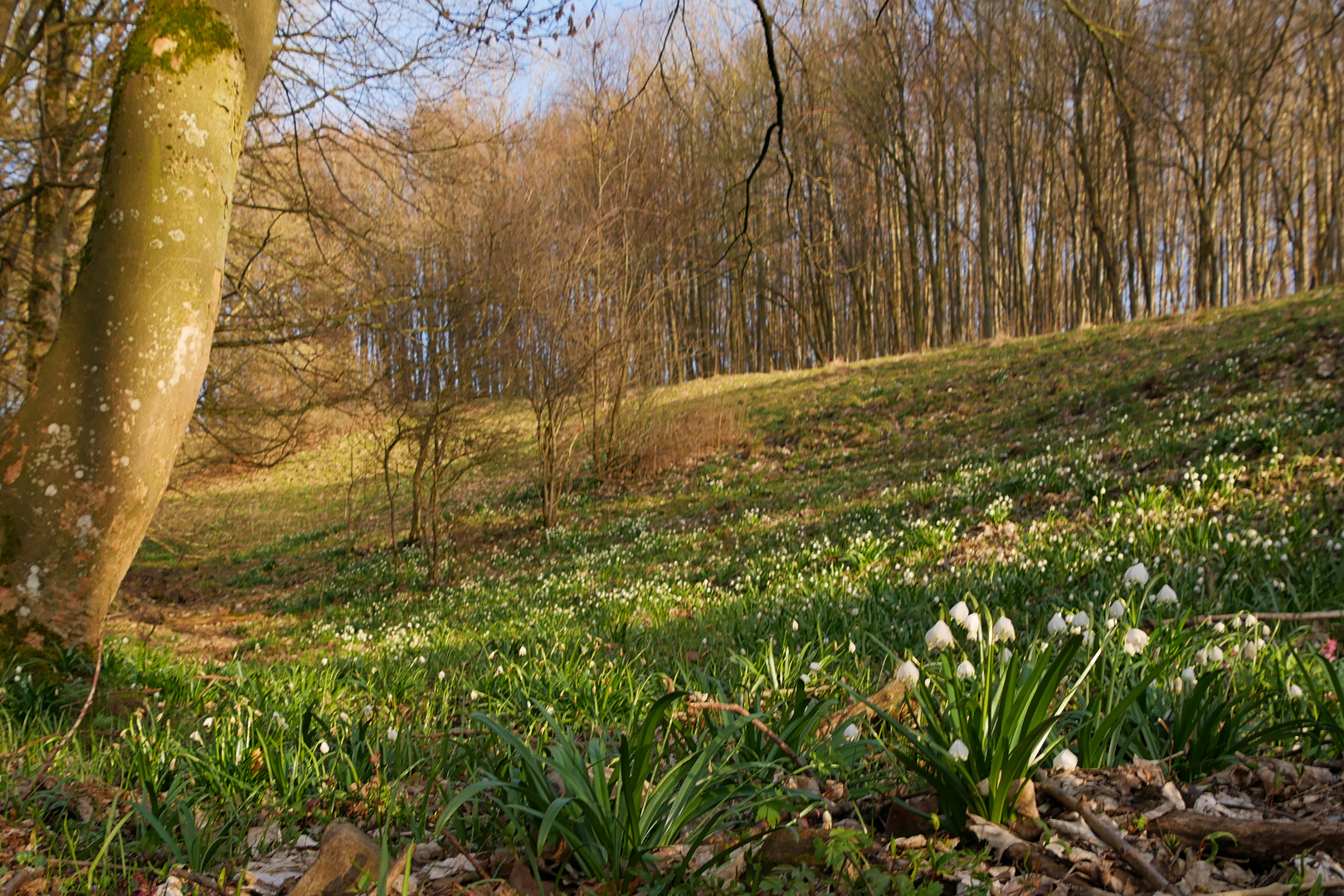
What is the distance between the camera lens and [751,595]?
670 cm

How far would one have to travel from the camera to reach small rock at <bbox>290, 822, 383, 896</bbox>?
194cm

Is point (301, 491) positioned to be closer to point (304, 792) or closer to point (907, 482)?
point (907, 482)

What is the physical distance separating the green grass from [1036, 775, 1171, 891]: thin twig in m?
0.45

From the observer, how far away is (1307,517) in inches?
208

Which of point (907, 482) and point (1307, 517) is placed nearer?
point (1307, 517)

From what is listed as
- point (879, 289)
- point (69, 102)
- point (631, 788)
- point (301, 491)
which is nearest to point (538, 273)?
point (69, 102)

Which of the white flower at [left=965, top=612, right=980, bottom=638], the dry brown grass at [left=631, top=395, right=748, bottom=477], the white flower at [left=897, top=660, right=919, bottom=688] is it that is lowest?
the white flower at [left=897, top=660, right=919, bottom=688]

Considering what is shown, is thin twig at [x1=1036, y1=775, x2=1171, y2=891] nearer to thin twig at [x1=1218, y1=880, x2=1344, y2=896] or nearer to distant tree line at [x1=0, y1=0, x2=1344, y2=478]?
thin twig at [x1=1218, y1=880, x2=1344, y2=896]

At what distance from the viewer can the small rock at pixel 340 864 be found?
194 centimetres

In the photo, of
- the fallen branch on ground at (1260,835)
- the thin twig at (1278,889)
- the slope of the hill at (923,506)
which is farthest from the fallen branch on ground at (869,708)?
the slope of the hill at (923,506)

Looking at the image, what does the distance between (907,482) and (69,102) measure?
12012 mm

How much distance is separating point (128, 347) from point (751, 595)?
4.80m

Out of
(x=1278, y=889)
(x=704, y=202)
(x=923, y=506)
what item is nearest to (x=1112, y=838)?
(x=1278, y=889)

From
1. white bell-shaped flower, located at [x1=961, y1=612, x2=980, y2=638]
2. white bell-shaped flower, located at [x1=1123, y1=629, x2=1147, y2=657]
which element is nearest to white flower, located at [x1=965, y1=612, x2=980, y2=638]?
white bell-shaped flower, located at [x1=961, y1=612, x2=980, y2=638]
